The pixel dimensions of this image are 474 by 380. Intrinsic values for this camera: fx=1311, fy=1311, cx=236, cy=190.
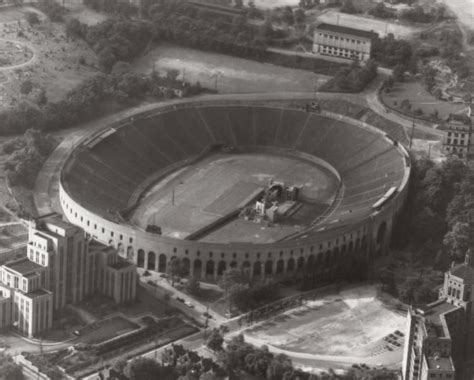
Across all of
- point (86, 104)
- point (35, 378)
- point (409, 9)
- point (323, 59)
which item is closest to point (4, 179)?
point (86, 104)

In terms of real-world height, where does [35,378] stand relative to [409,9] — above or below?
below

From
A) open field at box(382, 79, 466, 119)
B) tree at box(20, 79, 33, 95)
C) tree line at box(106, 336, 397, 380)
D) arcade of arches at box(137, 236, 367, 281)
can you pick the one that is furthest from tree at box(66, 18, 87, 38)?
tree line at box(106, 336, 397, 380)

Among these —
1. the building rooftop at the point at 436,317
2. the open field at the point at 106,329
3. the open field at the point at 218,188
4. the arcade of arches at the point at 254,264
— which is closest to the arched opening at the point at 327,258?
the arcade of arches at the point at 254,264

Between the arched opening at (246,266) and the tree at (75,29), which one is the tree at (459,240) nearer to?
the arched opening at (246,266)

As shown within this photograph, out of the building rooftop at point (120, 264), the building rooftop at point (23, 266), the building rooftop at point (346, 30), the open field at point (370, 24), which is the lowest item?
the building rooftop at point (120, 264)

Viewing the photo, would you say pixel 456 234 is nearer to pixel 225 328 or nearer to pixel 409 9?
pixel 225 328

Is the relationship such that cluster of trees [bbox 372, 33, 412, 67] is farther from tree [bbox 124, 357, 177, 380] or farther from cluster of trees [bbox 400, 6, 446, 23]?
tree [bbox 124, 357, 177, 380]
